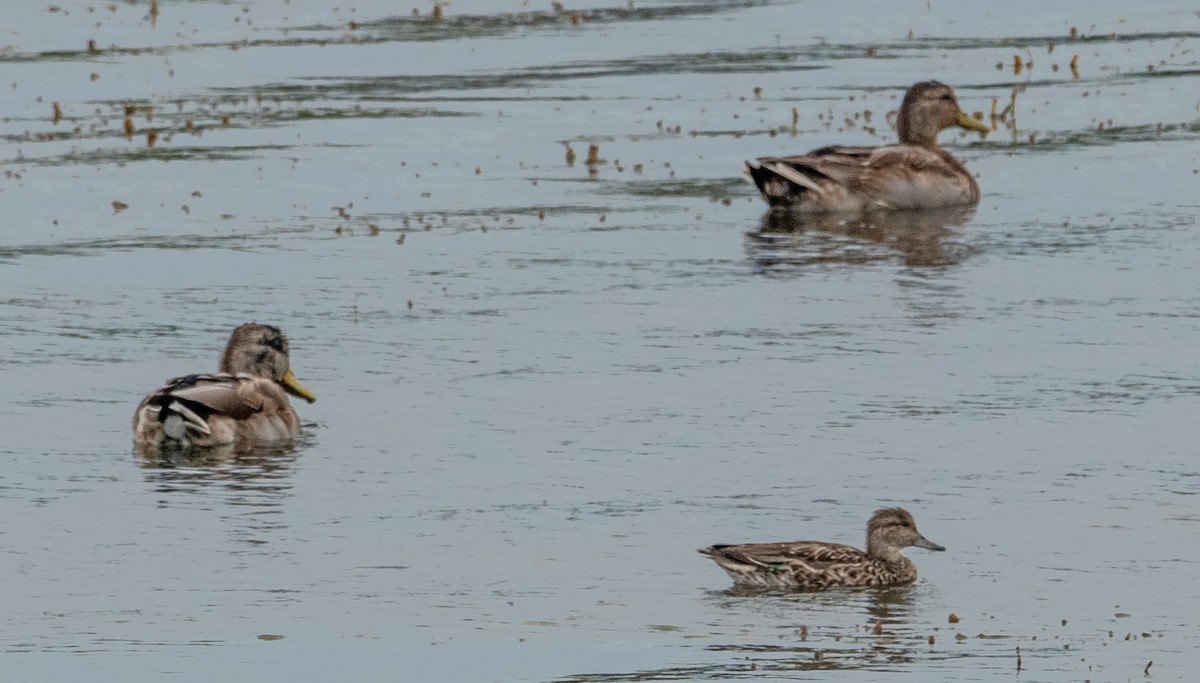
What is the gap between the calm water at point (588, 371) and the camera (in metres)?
11.7

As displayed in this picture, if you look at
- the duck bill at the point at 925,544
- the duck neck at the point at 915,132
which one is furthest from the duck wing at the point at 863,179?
the duck bill at the point at 925,544

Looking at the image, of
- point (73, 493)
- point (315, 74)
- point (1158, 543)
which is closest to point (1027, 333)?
point (1158, 543)

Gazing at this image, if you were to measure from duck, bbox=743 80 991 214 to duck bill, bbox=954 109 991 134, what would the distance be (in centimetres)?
128

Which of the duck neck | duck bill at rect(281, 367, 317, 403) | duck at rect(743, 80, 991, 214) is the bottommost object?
duck bill at rect(281, 367, 317, 403)

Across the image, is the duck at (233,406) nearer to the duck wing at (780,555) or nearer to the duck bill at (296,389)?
the duck bill at (296,389)

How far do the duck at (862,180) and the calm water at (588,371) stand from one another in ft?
1.36

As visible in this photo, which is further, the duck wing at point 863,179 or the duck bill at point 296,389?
the duck wing at point 863,179

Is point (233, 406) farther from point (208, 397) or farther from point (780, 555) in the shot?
point (780, 555)

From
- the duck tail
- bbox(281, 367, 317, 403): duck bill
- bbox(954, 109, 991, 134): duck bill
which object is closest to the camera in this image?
bbox(281, 367, 317, 403): duck bill

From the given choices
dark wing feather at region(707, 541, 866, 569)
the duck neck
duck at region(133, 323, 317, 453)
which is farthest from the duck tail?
dark wing feather at region(707, 541, 866, 569)

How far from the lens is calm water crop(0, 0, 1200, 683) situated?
1173cm

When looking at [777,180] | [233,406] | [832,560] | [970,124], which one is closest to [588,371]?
[233,406]

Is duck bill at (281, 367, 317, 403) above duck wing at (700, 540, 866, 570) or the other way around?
above

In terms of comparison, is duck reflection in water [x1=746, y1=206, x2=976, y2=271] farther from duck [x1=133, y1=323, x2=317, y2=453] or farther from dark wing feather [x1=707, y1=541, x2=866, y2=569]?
dark wing feather [x1=707, y1=541, x2=866, y2=569]
